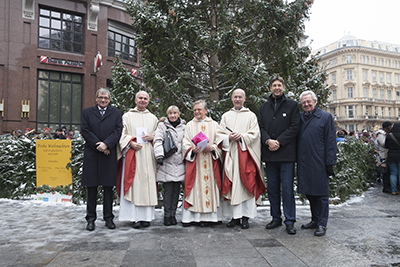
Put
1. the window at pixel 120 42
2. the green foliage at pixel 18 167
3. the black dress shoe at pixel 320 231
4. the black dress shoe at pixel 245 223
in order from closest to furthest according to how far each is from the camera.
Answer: the black dress shoe at pixel 320 231 → the black dress shoe at pixel 245 223 → the green foliage at pixel 18 167 → the window at pixel 120 42

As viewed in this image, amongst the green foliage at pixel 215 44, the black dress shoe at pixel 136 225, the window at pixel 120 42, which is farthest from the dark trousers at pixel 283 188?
the window at pixel 120 42

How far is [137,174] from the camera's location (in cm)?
504

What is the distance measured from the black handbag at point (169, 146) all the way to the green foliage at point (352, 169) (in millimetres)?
4462

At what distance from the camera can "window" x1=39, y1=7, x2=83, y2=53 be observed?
18.1 metres

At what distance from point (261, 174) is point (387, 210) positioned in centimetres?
328

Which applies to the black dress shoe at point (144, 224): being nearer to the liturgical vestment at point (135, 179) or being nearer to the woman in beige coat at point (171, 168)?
the liturgical vestment at point (135, 179)

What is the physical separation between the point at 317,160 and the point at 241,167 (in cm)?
119

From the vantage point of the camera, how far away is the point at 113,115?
505 cm

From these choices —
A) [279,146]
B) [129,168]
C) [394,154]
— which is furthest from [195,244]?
[394,154]

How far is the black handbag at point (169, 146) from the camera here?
16.3ft

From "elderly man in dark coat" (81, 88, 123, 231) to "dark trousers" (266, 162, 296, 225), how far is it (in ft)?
8.62

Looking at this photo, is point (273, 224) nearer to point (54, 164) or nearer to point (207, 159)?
point (207, 159)

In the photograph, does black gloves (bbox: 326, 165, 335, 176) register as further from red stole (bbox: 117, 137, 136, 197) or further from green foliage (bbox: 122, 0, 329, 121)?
green foliage (bbox: 122, 0, 329, 121)

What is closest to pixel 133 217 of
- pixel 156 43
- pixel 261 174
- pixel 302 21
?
pixel 261 174
